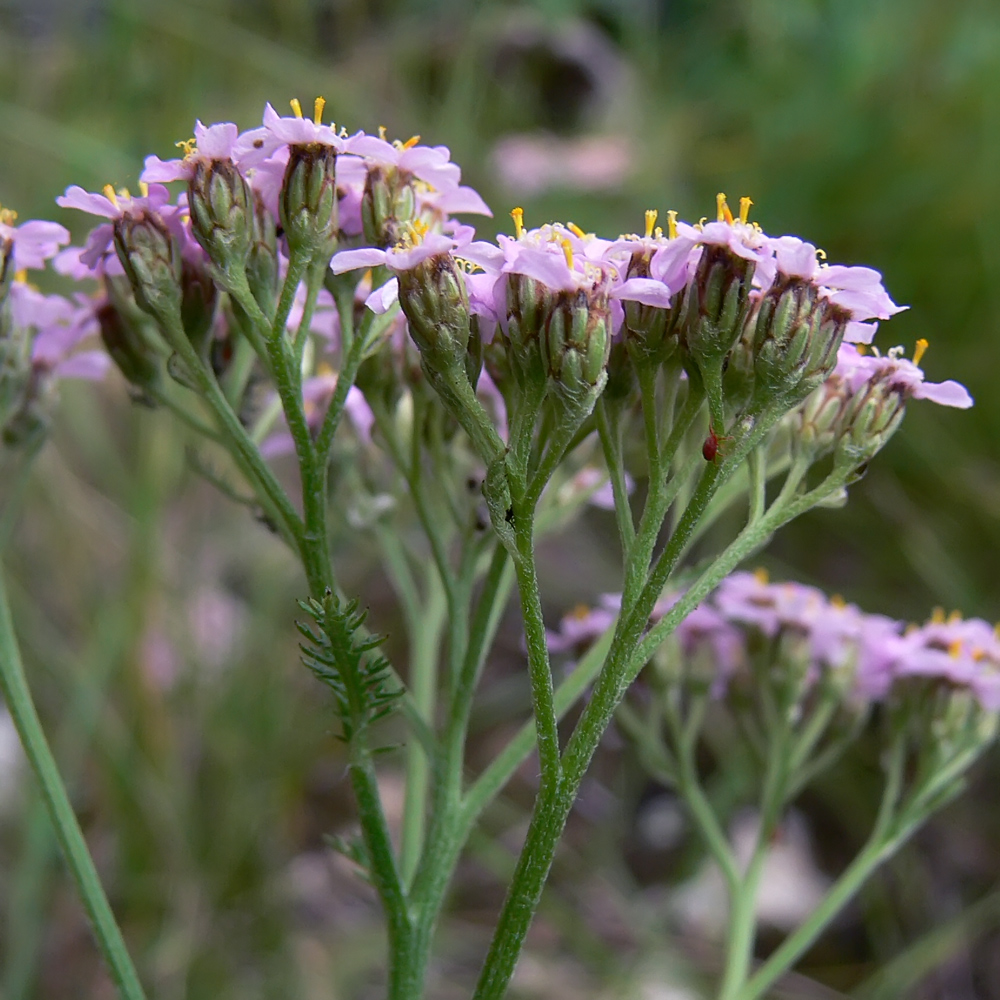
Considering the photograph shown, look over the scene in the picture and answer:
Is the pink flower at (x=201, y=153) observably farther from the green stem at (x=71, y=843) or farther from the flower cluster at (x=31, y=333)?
the green stem at (x=71, y=843)

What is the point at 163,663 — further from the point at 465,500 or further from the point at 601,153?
the point at 601,153

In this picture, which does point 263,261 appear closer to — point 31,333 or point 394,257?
point 394,257

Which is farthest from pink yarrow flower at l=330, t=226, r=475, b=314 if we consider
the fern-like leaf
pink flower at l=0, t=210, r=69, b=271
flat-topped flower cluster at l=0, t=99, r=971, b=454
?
pink flower at l=0, t=210, r=69, b=271

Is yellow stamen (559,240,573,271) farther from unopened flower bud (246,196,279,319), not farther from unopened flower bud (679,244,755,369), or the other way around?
unopened flower bud (246,196,279,319)

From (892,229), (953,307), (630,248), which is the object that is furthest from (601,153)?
(630,248)

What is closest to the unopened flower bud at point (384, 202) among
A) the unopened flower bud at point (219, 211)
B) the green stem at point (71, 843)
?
the unopened flower bud at point (219, 211)

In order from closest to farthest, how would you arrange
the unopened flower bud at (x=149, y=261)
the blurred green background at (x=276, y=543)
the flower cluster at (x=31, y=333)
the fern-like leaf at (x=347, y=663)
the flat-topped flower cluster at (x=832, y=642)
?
the fern-like leaf at (x=347, y=663) → the unopened flower bud at (x=149, y=261) → the flower cluster at (x=31, y=333) → the flat-topped flower cluster at (x=832, y=642) → the blurred green background at (x=276, y=543)
